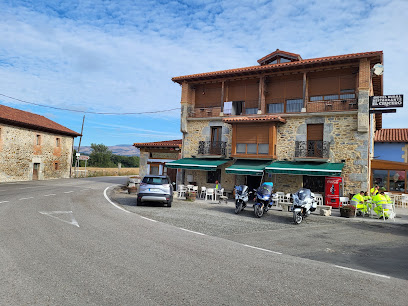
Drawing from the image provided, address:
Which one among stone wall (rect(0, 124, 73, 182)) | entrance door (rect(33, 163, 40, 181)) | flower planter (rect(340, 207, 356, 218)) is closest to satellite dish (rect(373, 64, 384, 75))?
flower planter (rect(340, 207, 356, 218))

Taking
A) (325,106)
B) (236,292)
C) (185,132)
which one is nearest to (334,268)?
(236,292)

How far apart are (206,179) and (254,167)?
15.3 ft

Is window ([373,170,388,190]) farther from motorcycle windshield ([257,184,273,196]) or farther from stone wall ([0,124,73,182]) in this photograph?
stone wall ([0,124,73,182])

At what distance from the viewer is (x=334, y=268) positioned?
5645 mm

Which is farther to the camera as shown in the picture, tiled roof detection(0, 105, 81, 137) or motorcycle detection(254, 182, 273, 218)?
tiled roof detection(0, 105, 81, 137)

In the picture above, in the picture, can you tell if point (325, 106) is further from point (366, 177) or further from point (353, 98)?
point (366, 177)

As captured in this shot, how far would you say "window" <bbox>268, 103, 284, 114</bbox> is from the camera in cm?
2039

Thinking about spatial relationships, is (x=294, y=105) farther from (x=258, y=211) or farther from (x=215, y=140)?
(x=258, y=211)

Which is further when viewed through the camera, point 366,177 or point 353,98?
point 353,98

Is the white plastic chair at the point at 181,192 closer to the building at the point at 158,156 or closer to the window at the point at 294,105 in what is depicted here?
the building at the point at 158,156

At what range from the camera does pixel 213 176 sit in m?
21.6

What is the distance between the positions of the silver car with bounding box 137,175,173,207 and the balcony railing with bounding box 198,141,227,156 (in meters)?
7.68

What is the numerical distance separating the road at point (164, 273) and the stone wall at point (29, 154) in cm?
2285

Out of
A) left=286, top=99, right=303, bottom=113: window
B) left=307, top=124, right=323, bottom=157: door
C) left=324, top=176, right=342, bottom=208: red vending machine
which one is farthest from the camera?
left=286, top=99, right=303, bottom=113: window
